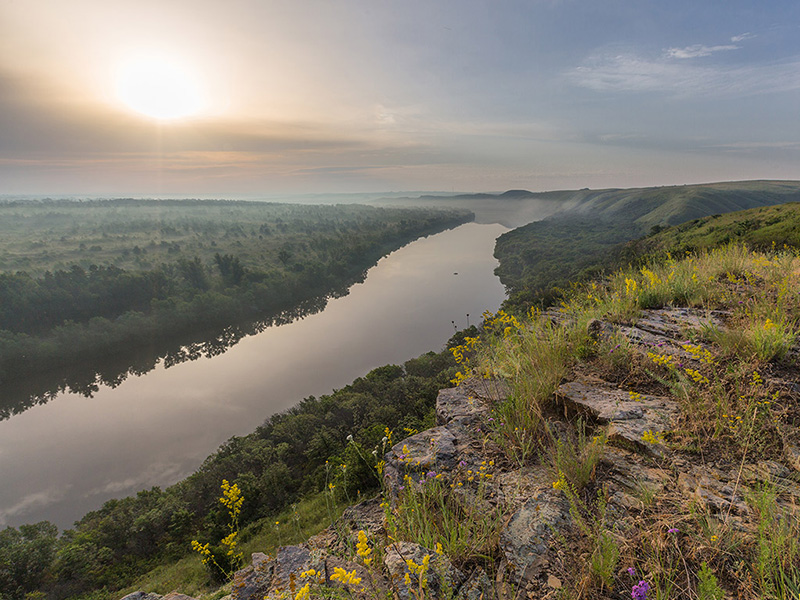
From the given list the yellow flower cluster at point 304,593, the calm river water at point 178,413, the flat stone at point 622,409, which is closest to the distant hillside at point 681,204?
the calm river water at point 178,413

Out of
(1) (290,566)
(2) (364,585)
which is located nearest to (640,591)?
(2) (364,585)

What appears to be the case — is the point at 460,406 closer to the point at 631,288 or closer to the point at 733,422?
the point at 733,422

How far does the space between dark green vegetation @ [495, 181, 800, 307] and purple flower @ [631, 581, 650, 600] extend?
725cm

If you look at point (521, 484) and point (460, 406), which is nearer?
point (521, 484)

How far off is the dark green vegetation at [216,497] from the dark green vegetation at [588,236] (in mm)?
10636

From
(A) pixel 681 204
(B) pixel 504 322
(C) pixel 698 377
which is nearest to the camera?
(C) pixel 698 377

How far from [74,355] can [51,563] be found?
32360 mm

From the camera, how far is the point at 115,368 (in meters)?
35.5

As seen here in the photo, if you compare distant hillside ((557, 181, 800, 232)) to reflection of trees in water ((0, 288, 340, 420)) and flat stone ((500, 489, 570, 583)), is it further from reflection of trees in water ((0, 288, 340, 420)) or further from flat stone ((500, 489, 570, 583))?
flat stone ((500, 489, 570, 583))

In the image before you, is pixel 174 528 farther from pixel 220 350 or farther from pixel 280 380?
pixel 220 350

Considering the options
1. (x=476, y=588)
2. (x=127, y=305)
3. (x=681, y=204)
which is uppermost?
(x=681, y=204)

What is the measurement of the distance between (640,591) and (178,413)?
1247 inches

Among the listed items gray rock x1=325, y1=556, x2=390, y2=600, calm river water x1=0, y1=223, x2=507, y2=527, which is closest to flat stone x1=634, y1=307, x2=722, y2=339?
gray rock x1=325, y1=556, x2=390, y2=600

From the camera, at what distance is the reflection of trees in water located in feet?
101
